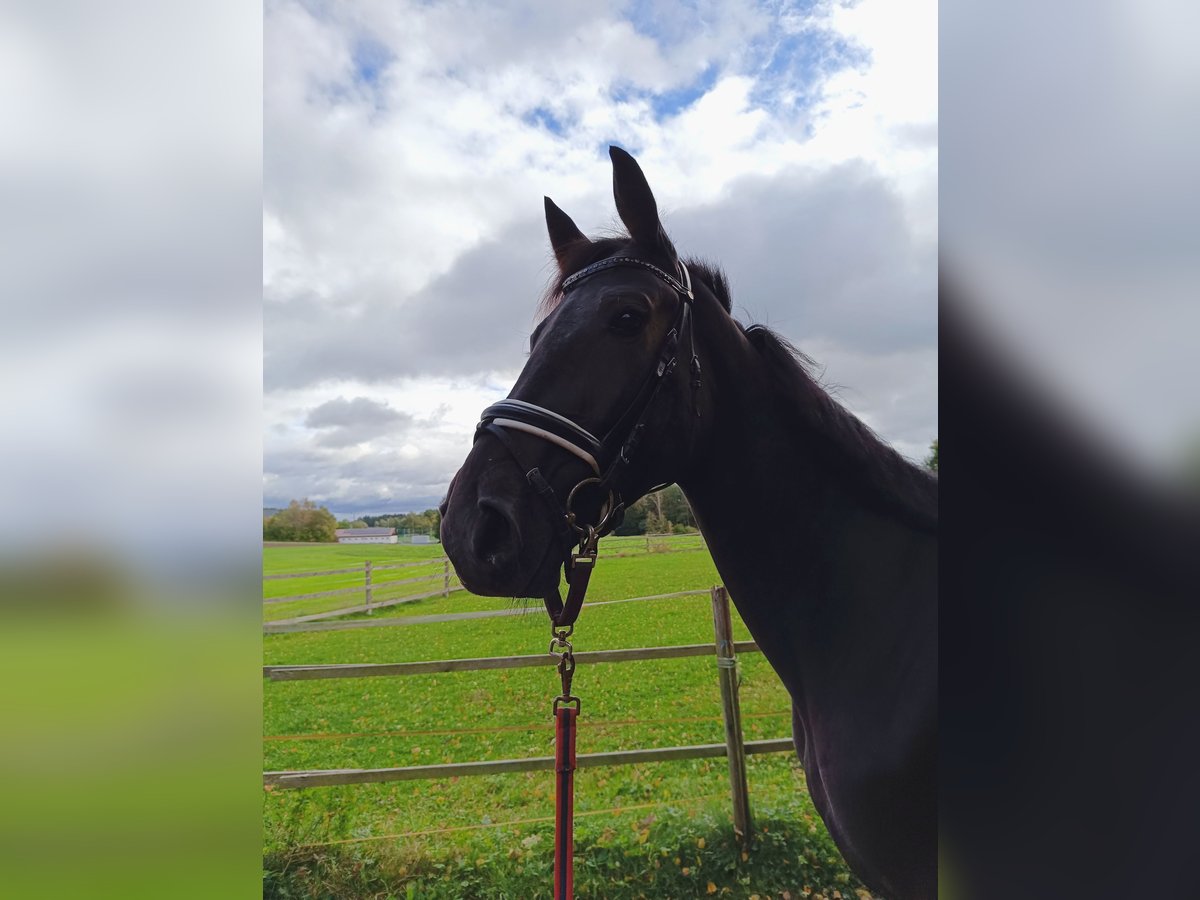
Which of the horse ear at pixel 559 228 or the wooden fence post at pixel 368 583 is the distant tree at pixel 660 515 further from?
the wooden fence post at pixel 368 583

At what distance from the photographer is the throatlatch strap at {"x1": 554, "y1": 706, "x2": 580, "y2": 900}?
1296 mm

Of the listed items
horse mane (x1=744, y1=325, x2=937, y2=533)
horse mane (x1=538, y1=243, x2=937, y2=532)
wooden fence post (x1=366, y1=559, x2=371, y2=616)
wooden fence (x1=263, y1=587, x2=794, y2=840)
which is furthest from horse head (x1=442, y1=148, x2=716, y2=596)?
wooden fence post (x1=366, y1=559, x2=371, y2=616)

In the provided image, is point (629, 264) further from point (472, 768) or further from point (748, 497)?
point (472, 768)

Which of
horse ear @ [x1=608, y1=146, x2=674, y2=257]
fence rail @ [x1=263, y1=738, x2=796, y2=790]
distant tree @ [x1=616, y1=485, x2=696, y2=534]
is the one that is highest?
horse ear @ [x1=608, y1=146, x2=674, y2=257]

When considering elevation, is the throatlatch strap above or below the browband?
below

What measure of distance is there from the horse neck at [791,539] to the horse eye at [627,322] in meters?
0.29

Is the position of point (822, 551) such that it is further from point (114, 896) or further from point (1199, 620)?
point (114, 896)

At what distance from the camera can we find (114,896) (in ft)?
1.98

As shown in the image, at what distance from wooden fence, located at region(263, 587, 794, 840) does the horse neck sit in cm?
256

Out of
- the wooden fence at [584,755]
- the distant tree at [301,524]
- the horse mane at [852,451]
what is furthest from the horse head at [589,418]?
the distant tree at [301,524]

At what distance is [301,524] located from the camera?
5586mm

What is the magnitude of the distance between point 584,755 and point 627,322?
368 cm

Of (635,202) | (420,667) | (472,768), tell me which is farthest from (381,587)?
(635,202)

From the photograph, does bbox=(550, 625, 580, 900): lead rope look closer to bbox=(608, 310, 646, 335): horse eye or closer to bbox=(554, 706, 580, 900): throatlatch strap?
bbox=(554, 706, 580, 900): throatlatch strap
